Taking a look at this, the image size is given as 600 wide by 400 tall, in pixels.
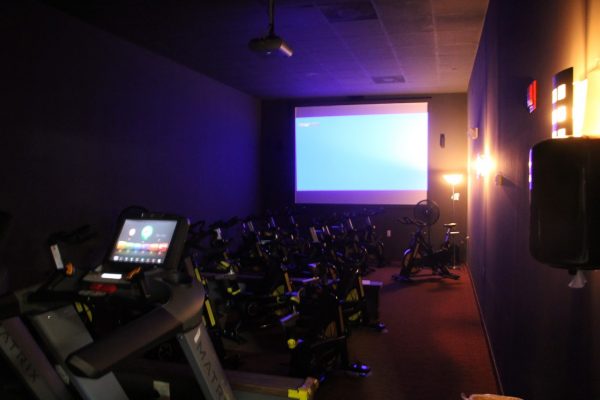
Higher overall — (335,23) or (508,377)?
(335,23)

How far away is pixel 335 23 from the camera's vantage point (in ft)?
14.6

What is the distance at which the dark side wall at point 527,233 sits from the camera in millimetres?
1387

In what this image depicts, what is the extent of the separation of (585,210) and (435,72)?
234 inches

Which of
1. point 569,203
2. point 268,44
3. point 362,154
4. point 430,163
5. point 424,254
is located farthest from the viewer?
point 362,154

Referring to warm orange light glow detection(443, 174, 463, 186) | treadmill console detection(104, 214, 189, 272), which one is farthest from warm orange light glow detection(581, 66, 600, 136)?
warm orange light glow detection(443, 174, 463, 186)

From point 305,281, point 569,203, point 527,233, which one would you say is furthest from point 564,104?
point 305,281

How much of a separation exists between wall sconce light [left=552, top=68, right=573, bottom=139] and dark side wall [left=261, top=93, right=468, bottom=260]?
267 inches

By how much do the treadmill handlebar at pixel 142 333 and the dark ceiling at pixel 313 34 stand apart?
303 cm

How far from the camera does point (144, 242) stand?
215 centimetres

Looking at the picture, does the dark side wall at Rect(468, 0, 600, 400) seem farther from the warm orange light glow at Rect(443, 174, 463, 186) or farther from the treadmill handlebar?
the warm orange light glow at Rect(443, 174, 463, 186)

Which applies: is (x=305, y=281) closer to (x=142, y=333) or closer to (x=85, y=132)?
(x=85, y=132)

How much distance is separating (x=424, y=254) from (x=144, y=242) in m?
5.76

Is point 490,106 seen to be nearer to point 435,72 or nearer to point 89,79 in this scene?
point 435,72

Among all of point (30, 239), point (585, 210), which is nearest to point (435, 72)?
point (30, 239)
